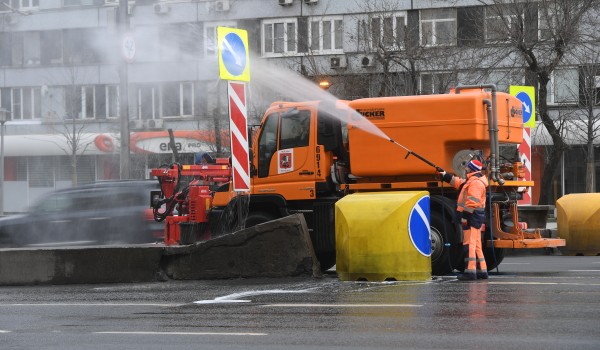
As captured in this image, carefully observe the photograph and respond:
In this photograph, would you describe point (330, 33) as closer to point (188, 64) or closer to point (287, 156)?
point (188, 64)

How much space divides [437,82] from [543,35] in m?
3.27

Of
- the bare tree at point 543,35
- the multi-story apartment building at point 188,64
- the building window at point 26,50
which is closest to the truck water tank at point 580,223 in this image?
the multi-story apartment building at point 188,64

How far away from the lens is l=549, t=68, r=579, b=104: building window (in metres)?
35.5

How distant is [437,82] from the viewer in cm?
2919

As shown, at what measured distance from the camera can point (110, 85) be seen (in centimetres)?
4016

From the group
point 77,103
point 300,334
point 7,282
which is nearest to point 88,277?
point 7,282

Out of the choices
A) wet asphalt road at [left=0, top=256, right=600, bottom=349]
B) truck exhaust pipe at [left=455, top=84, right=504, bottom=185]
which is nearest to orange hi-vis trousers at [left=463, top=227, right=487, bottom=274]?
wet asphalt road at [left=0, top=256, right=600, bottom=349]

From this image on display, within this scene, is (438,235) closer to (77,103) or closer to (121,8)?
(121,8)

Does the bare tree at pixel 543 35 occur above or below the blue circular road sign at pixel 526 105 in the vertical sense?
above

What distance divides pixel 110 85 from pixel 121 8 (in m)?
17.1

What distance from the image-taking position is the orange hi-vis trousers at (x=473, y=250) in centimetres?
1355

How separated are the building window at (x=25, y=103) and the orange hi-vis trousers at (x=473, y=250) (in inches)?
1339

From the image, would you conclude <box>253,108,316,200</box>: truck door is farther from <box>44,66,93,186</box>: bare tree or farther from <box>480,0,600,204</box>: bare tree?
<box>44,66,93,186</box>: bare tree

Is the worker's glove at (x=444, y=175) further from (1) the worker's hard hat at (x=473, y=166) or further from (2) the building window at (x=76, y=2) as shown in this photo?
(2) the building window at (x=76, y=2)
